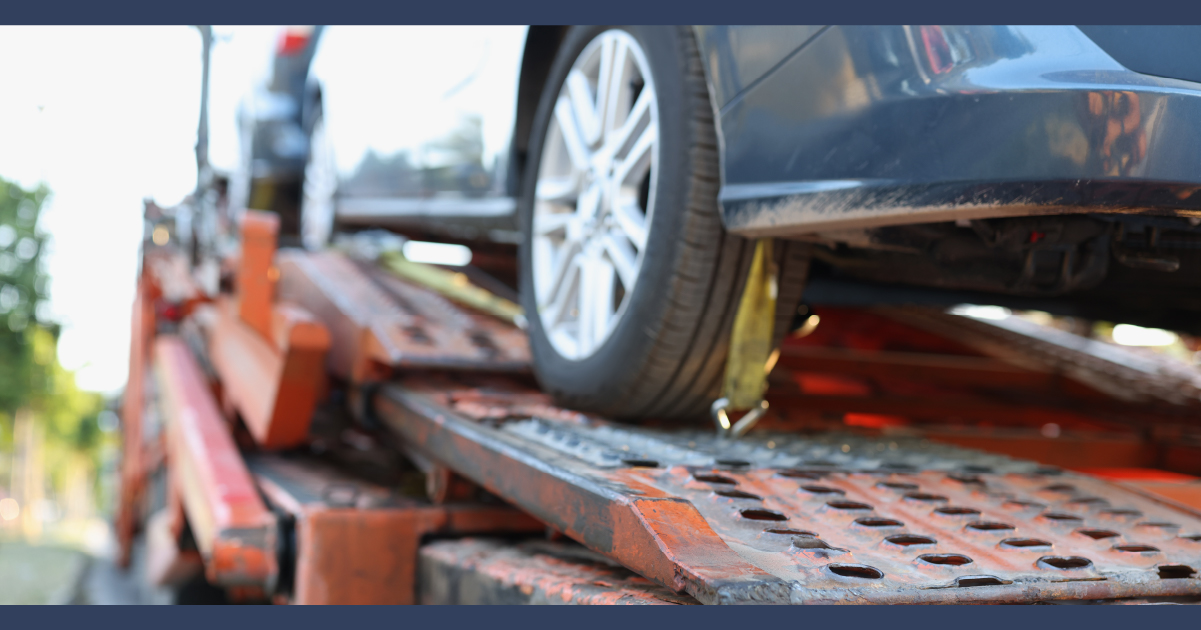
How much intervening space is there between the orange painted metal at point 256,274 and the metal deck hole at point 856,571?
68.4 inches

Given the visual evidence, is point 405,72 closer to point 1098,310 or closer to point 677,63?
point 677,63

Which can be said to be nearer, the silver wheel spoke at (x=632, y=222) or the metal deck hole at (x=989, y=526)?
the metal deck hole at (x=989, y=526)

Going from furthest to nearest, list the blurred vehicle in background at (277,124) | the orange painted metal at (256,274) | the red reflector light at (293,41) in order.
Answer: the blurred vehicle in background at (277,124), the red reflector light at (293,41), the orange painted metal at (256,274)

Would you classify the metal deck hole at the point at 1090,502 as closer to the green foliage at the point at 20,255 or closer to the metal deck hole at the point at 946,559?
the metal deck hole at the point at 946,559

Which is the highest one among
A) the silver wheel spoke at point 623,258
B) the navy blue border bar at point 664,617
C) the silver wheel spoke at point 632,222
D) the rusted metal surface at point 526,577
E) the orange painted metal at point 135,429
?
the silver wheel spoke at point 632,222

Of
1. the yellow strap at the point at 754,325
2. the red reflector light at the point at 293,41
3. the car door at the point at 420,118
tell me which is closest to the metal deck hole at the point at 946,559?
the yellow strap at the point at 754,325

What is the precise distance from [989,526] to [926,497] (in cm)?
12

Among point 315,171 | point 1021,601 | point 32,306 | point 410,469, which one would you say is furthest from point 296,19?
point 32,306

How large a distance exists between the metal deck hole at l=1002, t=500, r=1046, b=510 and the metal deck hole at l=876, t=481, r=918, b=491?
13cm

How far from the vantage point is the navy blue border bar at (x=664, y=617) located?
2.79ft

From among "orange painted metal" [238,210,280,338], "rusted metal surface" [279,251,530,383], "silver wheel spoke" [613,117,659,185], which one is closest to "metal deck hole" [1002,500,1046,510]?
"silver wheel spoke" [613,117,659,185]

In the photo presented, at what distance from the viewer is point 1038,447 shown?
2.19 meters

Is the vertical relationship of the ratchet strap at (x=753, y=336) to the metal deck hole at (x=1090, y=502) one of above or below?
above

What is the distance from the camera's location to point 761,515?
1219 mm
